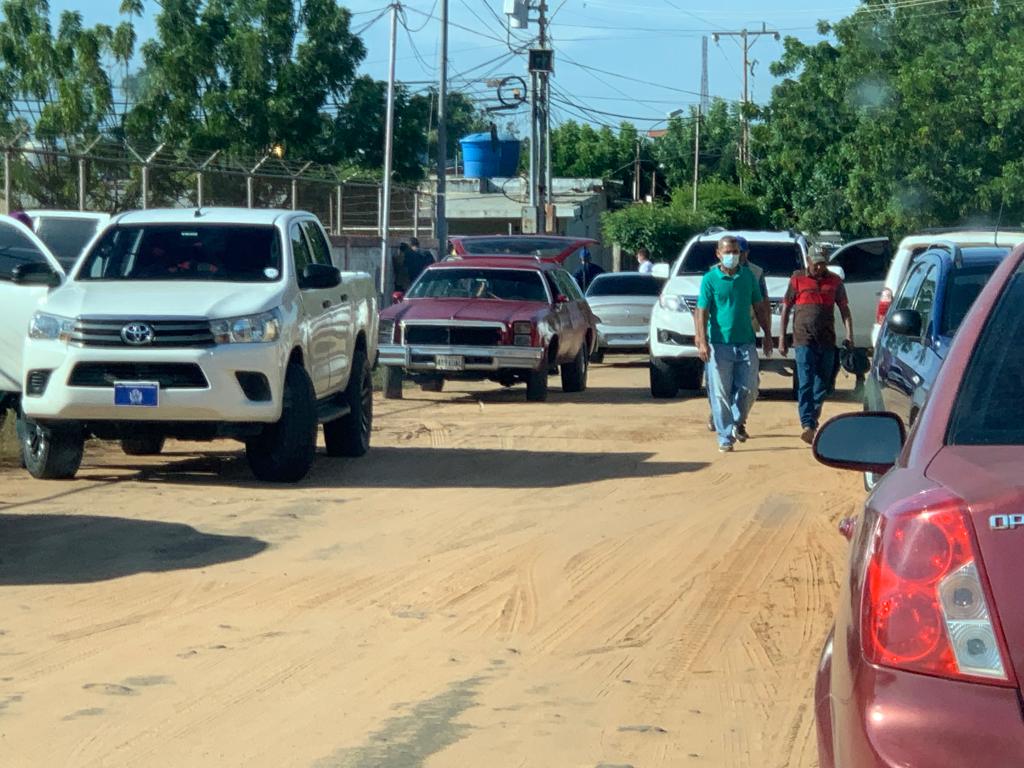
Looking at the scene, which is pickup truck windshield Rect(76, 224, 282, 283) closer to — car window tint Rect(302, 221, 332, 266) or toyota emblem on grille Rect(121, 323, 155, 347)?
car window tint Rect(302, 221, 332, 266)

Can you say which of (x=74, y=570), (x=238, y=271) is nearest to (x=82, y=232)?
(x=238, y=271)

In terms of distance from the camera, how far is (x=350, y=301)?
13828 mm

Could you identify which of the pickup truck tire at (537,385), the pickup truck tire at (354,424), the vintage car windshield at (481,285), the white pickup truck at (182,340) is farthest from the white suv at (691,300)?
the white pickup truck at (182,340)

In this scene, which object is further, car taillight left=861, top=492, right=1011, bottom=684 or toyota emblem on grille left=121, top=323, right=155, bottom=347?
toyota emblem on grille left=121, top=323, right=155, bottom=347

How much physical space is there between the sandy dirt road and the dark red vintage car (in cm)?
553

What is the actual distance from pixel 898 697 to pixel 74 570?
6419mm

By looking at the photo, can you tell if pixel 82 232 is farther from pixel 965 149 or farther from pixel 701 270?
pixel 965 149

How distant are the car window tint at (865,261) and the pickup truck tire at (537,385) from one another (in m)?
4.37

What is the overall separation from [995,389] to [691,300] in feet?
51.5

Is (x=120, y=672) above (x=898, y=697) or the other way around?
the other way around

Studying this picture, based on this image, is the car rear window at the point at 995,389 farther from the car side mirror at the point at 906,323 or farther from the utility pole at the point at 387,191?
the utility pole at the point at 387,191

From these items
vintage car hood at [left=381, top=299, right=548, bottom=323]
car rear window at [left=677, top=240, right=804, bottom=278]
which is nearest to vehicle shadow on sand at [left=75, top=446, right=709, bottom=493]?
vintage car hood at [left=381, top=299, right=548, bottom=323]

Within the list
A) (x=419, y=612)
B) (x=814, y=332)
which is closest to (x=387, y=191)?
(x=814, y=332)

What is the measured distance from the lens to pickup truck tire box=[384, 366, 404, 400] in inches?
771
